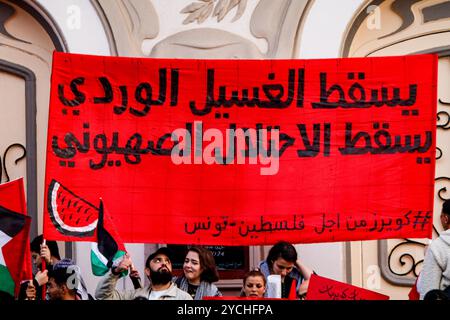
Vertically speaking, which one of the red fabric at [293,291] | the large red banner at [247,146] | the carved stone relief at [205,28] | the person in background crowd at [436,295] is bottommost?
the red fabric at [293,291]

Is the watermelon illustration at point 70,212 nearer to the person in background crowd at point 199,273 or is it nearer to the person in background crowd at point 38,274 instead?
the person in background crowd at point 38,274

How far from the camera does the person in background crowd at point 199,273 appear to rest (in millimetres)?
11602

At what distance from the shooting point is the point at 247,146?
11.7 meters

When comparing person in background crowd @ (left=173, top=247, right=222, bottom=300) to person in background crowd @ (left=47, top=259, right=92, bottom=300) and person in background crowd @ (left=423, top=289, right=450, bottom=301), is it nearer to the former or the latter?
person in background crowd @ (left=47, top=259, right=92, bottom=300)

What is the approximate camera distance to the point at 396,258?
43.4ft

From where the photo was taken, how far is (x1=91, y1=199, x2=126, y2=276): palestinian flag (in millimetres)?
10961

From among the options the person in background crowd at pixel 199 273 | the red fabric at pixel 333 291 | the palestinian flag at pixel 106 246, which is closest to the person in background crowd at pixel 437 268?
Result: the red fabric at pixel 333 291

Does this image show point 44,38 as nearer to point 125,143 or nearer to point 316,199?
point 125,143

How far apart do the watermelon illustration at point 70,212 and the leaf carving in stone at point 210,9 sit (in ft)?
8.14

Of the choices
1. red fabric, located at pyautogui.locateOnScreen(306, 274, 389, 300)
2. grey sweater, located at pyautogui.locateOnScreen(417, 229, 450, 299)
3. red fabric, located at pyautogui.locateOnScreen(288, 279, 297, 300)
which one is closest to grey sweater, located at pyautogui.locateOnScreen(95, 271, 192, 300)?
red fabric, located at pyautogui.locateOnScreen(288, 279, 297, 300)

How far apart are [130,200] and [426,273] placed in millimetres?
2331

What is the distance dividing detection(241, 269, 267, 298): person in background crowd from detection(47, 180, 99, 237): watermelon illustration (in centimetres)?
122

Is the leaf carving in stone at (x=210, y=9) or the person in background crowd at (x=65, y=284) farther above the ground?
Result: the leaf carving in stone at (x=210, y=9)

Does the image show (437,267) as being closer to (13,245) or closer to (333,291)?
(333,291)
